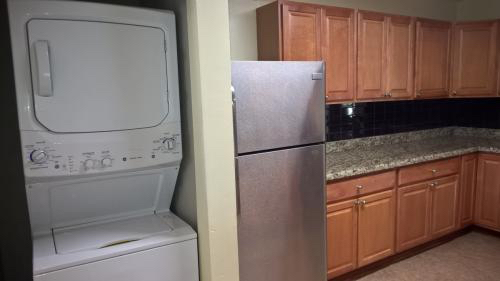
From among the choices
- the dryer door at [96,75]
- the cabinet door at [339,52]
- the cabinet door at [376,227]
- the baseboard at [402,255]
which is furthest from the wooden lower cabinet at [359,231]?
the dryer door at [96,75]

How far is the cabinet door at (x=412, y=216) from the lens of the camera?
2768mm

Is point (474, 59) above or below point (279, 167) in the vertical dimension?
above

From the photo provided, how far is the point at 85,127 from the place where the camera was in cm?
144

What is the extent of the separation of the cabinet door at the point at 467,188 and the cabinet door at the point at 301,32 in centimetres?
179

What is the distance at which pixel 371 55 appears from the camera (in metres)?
2.80

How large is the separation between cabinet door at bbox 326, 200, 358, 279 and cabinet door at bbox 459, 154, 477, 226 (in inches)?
53.8

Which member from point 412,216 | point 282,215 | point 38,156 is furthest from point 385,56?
point 38,156

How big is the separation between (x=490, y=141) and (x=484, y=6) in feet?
4.52

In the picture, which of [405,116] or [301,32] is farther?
[405,116]

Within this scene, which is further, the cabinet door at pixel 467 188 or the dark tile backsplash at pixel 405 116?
the cabinet door at pixel 467 188

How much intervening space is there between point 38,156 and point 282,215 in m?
1.21

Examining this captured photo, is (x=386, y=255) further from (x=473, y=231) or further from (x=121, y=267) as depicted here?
(x=121, y=267)

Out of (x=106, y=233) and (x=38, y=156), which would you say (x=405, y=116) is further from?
(x=38, y=156)

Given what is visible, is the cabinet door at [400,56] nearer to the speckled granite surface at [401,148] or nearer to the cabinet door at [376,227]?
the speckled granite surface at [401,148]
